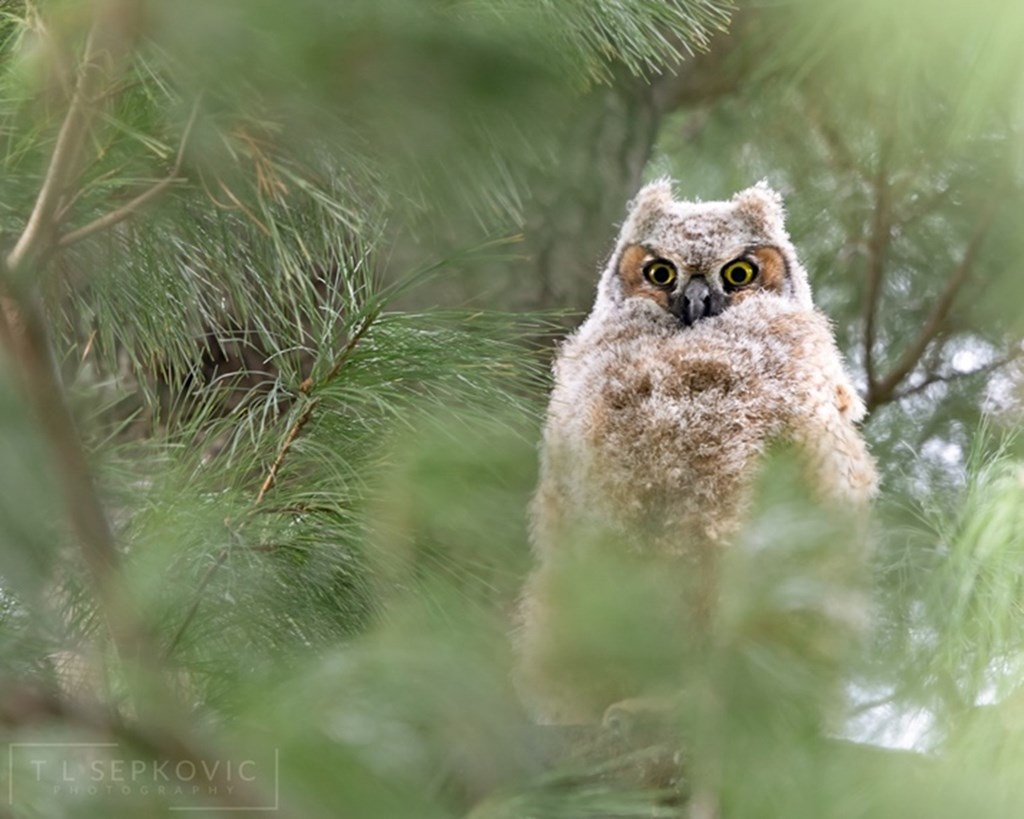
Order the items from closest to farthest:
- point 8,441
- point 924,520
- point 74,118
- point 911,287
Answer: point 74,118
point 8,441
point 924,520
point 911,287

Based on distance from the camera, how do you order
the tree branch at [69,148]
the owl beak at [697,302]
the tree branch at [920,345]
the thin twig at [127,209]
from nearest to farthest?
the tree branch at [69,148] → the thin twig at [127,209] → the owl beak at [697,302] → the tree branch at [920,345]

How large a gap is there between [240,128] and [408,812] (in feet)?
1.98

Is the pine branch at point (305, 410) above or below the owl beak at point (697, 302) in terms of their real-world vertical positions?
below

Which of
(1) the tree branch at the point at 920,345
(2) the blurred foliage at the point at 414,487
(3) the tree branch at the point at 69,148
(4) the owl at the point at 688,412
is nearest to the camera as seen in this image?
(2) the blurred foliage at the point at 414,487

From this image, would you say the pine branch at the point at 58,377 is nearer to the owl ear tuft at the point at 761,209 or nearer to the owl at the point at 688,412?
the owl at the point at 688,412

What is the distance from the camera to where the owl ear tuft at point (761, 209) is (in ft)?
6.29

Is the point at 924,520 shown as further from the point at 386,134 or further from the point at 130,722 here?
the point at 130,722

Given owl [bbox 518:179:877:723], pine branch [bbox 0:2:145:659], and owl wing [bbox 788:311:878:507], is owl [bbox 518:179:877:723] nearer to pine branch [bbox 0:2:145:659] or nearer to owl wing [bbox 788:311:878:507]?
owl wing [bbox 788:311:878:507]

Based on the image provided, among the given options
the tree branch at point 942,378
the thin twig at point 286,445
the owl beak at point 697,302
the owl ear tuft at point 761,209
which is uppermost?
the owl ear tuft at point 761,209

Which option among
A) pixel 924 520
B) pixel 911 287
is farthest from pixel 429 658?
pixel 911 287

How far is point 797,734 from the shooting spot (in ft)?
3.17

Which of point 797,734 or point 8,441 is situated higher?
point 8,441

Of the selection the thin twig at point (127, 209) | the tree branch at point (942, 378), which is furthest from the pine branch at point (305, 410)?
the tree branch at point (942, 378)

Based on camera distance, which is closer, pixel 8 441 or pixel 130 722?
pixel 130 722
